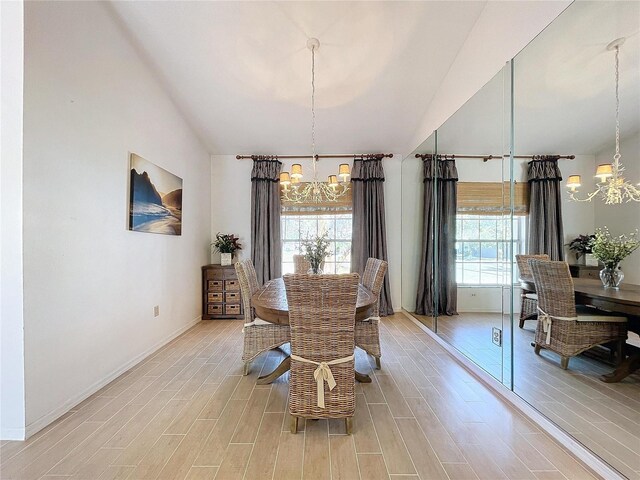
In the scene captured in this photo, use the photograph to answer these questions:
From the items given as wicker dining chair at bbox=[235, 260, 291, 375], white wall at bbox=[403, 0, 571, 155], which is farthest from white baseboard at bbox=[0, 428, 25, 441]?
white wall at bbox=[403, 0, 571, 155]

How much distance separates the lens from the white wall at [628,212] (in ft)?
4.86

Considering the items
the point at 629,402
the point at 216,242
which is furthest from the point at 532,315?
the point at 216,242

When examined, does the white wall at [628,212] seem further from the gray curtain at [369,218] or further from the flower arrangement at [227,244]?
the flower arrangement at [227,244]

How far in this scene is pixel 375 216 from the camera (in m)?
4.64

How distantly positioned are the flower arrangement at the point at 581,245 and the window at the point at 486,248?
0.42m

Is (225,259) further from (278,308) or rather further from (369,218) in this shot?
(278,308)

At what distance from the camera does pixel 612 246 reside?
1606mm

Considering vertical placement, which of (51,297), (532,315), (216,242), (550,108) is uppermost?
(550,108)

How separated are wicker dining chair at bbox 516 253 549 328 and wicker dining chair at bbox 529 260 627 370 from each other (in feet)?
0.13

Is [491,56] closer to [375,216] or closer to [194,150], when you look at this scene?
[375,216]

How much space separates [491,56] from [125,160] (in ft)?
11.5

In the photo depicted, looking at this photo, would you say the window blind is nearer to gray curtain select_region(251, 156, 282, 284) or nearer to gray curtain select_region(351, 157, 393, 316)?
gray curtain select_region(351, 157, 393, 316)

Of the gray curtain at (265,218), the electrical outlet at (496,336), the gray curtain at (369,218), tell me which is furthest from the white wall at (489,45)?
the gray curtain at (265,218)

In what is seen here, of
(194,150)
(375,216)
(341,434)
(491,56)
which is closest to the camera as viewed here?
(341,434)
